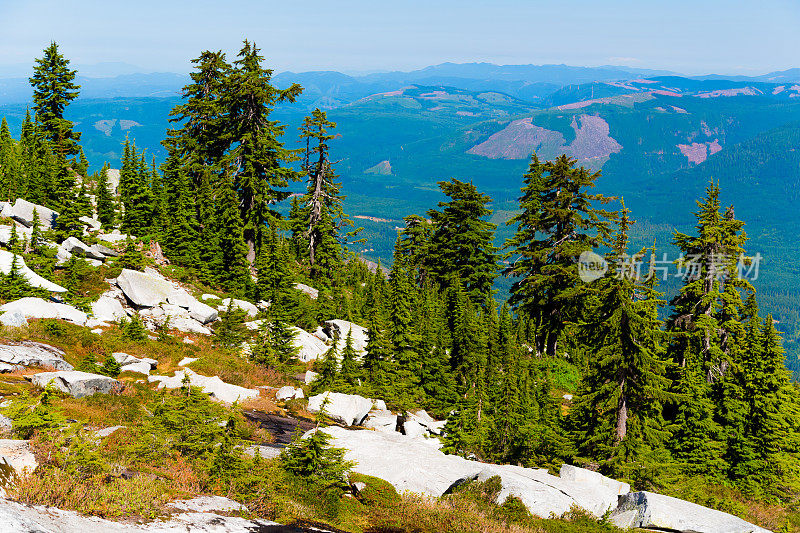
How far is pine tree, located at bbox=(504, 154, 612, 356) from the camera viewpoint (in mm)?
35469

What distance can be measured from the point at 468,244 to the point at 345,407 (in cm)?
2585

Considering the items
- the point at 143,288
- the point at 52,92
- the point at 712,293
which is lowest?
the point at 143,288

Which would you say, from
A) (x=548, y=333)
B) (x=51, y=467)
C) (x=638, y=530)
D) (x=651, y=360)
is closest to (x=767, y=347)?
(x=651, y=360)

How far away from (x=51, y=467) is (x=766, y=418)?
2577 centimetres

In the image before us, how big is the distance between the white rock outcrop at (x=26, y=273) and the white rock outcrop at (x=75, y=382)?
335 inches

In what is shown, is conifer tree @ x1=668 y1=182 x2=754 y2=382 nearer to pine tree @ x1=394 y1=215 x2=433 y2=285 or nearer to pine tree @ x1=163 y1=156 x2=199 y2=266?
pine tree @ x1=394 y1=215 x2=433 y2=285

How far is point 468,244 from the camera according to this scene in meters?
42.7

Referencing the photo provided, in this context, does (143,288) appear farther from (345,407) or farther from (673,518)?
(673,518)

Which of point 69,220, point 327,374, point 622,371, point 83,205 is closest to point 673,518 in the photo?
point 622,371

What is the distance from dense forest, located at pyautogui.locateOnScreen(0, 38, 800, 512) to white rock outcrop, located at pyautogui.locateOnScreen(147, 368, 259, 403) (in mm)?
3858

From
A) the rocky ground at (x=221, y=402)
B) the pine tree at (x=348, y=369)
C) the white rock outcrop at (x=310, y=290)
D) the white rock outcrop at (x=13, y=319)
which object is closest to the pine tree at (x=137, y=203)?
the rocky ground at (x=221, y=402)

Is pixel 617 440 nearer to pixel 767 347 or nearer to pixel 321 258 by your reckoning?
pixel 767 347

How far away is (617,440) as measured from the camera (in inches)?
769

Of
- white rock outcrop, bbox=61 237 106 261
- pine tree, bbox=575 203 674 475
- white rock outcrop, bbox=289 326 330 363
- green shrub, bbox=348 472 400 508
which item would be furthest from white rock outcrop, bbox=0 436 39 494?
white rock outcrop, bbox=61 237 106 261
